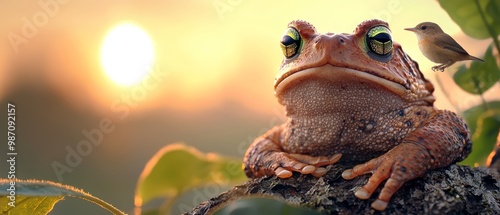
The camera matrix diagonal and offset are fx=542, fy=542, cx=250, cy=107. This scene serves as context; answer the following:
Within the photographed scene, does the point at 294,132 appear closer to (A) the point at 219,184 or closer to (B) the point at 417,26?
(B) the point at 417,26

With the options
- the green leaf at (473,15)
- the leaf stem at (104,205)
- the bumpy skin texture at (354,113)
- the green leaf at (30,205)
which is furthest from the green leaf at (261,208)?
the green leaf at (473,15)

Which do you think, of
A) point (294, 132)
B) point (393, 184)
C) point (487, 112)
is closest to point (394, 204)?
point (393, 184)

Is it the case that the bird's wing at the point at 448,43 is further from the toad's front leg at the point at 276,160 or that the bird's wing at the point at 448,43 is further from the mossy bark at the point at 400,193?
the toad's front leg at the point at 276,160

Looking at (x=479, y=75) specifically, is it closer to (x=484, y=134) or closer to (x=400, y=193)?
(x=484, y=134)

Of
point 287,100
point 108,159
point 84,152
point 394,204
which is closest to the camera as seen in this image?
point 394,204

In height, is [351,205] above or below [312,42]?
below

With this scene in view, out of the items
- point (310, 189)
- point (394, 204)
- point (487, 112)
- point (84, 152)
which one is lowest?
point (394, 204)
